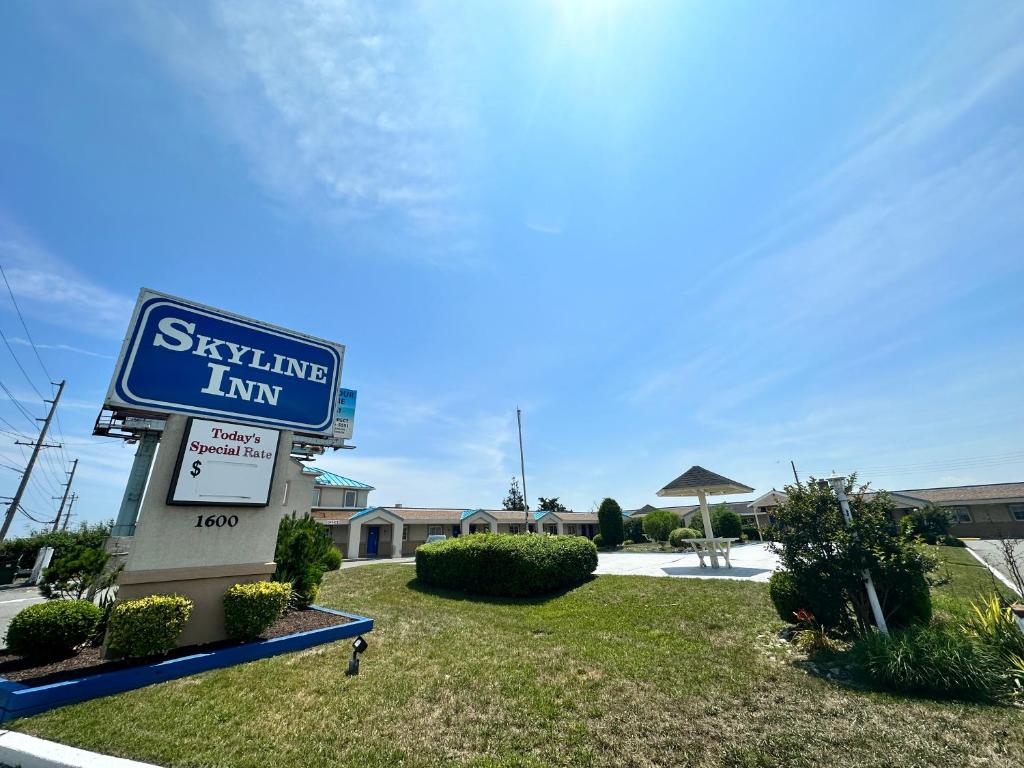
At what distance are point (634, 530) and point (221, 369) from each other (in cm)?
3376

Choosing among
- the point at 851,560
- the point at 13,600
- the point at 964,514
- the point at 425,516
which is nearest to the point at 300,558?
the point at 851,560

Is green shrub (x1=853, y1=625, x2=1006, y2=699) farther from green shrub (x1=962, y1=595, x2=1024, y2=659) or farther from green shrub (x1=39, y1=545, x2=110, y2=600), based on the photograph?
green shrub (x1=39, y1=545, x2=110, y2=600)

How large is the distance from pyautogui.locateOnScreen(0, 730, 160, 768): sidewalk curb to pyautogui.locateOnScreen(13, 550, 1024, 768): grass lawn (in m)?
0.15

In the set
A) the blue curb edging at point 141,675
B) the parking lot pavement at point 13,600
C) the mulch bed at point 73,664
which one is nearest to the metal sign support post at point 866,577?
the blue curb edging at point 141,675

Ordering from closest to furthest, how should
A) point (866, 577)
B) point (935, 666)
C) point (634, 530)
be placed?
point (935, 666) → point (866, 577) → point (634, 530)

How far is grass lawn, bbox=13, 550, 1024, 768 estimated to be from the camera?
12.8ft

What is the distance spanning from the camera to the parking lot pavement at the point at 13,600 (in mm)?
10914

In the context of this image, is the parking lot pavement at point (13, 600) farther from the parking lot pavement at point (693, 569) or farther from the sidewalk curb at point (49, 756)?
the parking lot pavement at point (693, 569)

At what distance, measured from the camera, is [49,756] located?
3.82 meters

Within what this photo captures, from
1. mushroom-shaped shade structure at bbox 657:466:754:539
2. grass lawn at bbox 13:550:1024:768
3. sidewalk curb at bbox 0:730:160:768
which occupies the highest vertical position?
mushroom-shaped shade structure at bbox 657:466:754:539

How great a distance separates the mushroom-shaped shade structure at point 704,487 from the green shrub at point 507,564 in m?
4.81

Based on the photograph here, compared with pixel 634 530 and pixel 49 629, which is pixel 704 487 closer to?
pixel 49 629

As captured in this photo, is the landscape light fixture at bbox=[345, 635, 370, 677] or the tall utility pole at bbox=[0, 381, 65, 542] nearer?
the landscape light fixture at bbox=[345, 635, 370, 677]

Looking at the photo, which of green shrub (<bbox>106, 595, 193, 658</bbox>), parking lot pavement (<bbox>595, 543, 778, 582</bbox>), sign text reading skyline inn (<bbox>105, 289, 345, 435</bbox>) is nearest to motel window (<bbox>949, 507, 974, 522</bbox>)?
parking lot pavement (<bbox>595, 543, 778, 582</bbox>)
